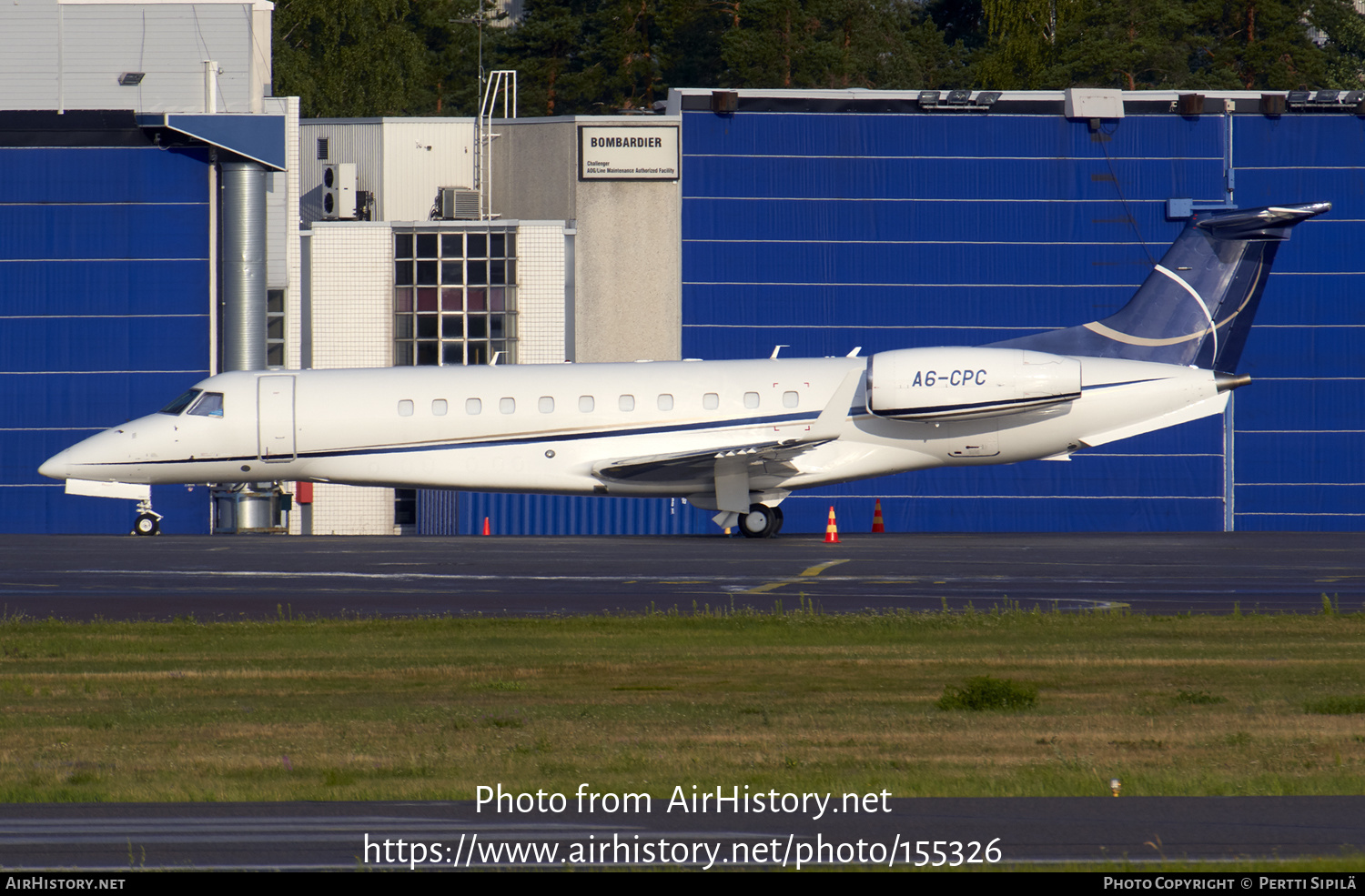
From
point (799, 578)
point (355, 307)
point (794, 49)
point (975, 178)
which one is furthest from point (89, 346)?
point (794, 49)

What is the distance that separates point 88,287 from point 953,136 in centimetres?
2127

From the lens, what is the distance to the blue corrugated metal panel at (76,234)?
37375 mm

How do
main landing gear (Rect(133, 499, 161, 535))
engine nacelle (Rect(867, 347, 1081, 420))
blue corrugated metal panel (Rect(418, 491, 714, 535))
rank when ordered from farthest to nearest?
1. blue corrugated metal panel (Rect(418, 491, 714, 535))
2. main landing gear (Rect(133, 499, 161, 535))
3. engine nacelle (Rect(867, 347, 1081, 420))

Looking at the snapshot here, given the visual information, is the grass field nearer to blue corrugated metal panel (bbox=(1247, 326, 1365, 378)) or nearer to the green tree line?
blue corrugated metal panel (bbox=(1247, 326, 1365, 378))

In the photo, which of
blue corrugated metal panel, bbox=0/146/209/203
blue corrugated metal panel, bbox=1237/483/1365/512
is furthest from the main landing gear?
blue corrugated metal panel, bbox=1237/483/1365/512

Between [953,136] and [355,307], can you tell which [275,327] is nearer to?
[355,307]

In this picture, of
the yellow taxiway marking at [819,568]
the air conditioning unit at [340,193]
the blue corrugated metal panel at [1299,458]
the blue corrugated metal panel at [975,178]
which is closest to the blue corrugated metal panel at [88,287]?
the air conditioning unit at [340,193]

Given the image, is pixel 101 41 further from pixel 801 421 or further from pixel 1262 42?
pixel 1262 42

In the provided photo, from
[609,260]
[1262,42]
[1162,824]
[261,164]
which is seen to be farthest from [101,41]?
[1262,42]

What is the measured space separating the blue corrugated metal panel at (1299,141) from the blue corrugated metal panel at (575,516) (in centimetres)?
1620

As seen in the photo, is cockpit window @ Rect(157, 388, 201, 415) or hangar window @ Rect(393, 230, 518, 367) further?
hangar window @ Rect(393, 230, 518, 367)

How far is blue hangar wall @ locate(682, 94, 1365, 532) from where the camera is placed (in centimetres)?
3888

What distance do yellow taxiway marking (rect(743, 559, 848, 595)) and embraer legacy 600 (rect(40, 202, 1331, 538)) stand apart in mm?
4468

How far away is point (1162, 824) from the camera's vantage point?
24.1 feet
